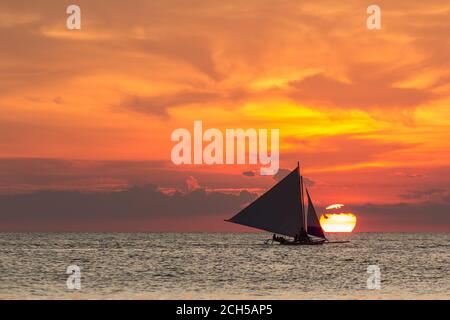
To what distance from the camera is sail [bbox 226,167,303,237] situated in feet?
302

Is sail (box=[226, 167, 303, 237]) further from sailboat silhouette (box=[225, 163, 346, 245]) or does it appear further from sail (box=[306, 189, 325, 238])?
sail (box=[306, 189, 325, 238])

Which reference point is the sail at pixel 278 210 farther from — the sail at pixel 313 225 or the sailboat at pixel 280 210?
the sail at pixel 313 225

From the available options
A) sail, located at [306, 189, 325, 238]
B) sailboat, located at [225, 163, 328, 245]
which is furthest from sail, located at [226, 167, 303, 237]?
sail, located at [306, 189, 325, 238]

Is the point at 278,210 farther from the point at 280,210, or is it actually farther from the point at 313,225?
the point at 313,225

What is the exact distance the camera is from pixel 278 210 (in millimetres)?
94250

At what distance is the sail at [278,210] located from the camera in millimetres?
91938

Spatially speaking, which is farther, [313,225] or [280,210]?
[313,225]

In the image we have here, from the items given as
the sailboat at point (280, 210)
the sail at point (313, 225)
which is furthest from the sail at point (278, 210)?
the sail at point (313, 225)

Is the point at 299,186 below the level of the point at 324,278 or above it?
above

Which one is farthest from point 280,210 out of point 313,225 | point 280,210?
point 313,225
